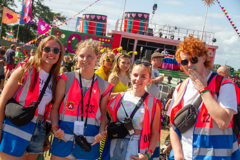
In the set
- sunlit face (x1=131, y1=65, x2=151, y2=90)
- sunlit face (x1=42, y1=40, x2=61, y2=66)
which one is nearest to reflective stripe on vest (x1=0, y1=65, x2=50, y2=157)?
sunlit face (x1=42, y1=40, x2=61, y2=66)

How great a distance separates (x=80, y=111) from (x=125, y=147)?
608 millimetres

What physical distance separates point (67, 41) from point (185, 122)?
49.9ft

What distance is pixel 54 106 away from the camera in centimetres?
238

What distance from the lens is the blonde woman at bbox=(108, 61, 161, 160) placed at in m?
2.27

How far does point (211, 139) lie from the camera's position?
6.29 ft

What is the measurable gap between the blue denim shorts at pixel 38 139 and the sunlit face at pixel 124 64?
70.8 inches

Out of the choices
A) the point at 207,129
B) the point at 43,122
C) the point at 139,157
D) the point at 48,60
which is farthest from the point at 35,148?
the point at 207,129

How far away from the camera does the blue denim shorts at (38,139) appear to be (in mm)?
2363

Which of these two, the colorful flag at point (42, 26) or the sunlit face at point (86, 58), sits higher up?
the colorful flag at point (42, 26)

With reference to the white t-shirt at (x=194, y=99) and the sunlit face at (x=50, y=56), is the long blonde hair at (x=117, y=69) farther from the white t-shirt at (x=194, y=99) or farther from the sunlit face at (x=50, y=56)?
the white t-shirt at (x=194, y=99)

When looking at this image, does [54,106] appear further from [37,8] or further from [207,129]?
[37,8]

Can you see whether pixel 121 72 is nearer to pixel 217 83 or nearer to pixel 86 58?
pixel 86 58

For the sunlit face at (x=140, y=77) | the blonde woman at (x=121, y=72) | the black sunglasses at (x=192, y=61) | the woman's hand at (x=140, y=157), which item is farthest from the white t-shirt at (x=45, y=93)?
the black sunglasses at (x=192, y=61)

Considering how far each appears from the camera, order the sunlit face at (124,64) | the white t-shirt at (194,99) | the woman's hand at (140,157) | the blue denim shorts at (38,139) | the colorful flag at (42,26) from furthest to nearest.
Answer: the colorful flag at (42,26) < the sunlit face at (124,64) < the blue denim shorts at (38,139) < the woman's hand at (140,157) < the white t-shirt at (194,99)
